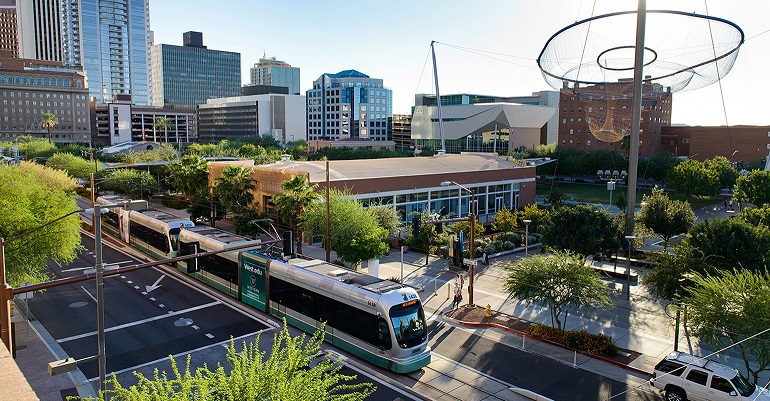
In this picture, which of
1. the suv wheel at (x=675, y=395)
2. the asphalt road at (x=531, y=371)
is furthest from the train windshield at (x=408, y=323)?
the suv wheel at (x=675, y=395)

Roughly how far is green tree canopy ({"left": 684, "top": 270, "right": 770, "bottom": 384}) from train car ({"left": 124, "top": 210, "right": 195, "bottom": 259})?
2812cm

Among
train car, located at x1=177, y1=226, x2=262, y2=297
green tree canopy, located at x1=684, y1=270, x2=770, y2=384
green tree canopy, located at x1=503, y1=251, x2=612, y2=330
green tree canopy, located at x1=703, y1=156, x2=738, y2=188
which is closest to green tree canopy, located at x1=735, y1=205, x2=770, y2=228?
green tree canopy, located at x1=503, y1=251, x2=612, y2=330

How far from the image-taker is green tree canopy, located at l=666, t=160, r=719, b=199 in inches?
2840

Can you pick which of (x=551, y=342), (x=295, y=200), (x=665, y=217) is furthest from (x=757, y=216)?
(x=295, y=200)

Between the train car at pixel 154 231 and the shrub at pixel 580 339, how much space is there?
22.2 m

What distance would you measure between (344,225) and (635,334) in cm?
1695

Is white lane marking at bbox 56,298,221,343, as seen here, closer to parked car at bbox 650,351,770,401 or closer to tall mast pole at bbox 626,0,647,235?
parked car at bbox 650,351,770,401

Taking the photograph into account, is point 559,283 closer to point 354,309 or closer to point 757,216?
point 354,309

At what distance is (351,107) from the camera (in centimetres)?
18188

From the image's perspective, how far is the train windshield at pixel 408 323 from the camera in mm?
19094

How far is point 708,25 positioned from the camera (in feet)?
112

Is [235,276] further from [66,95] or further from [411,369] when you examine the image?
[66,95]

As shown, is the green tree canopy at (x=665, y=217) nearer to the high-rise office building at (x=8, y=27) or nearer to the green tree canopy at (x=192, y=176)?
the green tree canopy at (x=192, y=176)

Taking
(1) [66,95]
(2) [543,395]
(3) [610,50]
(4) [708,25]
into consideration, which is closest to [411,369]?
(2) [543,395]
